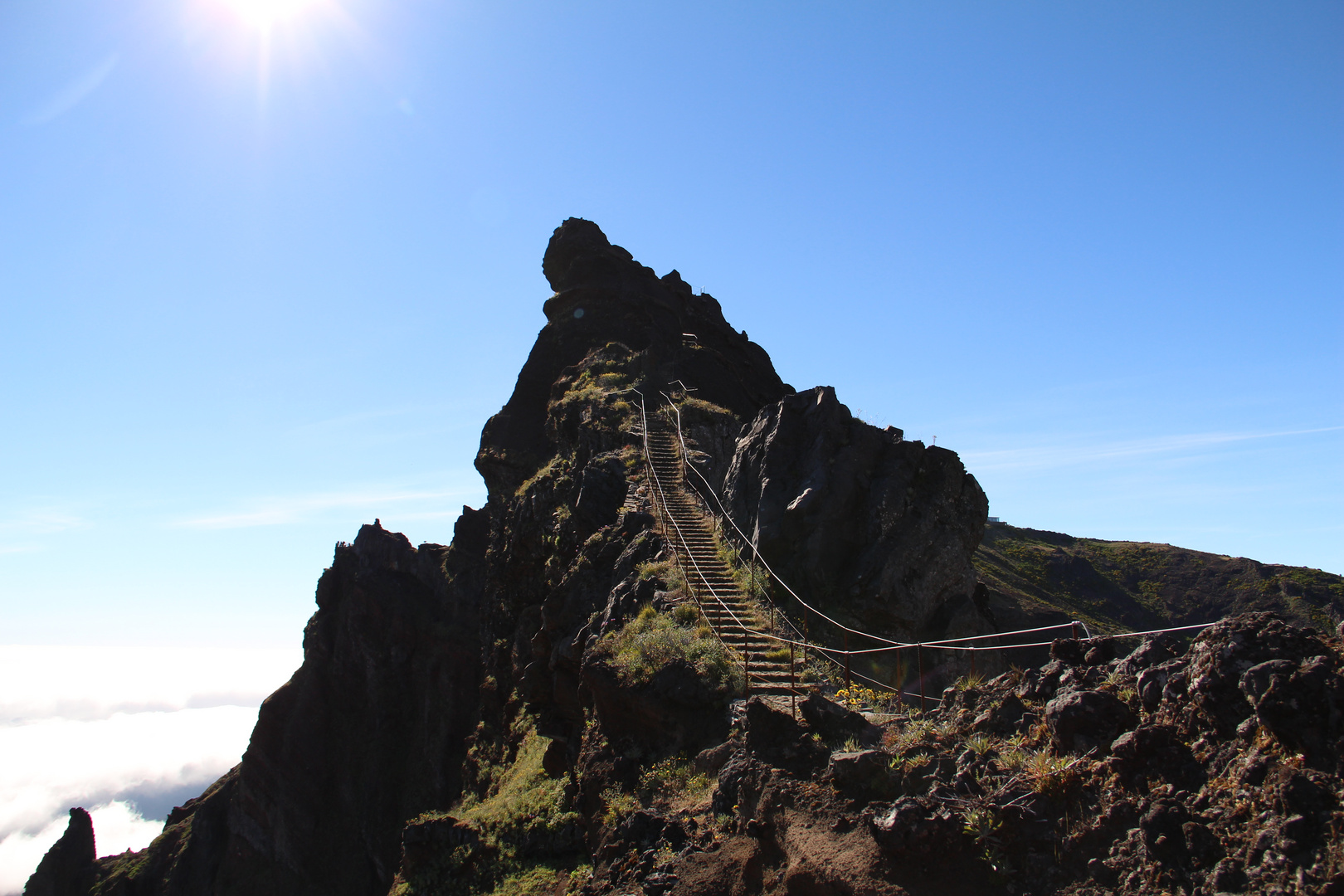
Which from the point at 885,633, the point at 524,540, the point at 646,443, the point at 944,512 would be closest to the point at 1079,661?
the point at 885,633

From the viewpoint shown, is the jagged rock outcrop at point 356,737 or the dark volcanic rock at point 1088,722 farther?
the jagged rock outcrop at point 356,737

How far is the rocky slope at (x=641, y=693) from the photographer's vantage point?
7.23m

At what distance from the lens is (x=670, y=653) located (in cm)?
1447

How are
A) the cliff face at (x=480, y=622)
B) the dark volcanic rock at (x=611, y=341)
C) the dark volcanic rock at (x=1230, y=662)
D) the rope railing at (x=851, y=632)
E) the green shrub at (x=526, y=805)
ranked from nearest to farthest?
the dark volcanic rock at (x=1230, y=662) < the rope railing at (x=851, y=632) < the green shrub at (x=526, y=805) < the cliff face at (x=480, y=622) < the dark volcanic rock at (x=611, y=341)

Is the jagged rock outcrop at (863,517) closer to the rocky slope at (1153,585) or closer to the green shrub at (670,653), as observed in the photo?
the green shrub at (670,653)

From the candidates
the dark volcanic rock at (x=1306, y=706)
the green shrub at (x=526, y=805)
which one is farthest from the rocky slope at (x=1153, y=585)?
the dark volcanic rock at (x=1306, y=706)

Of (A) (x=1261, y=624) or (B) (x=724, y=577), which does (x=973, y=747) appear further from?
(B) (x=724, y=577)

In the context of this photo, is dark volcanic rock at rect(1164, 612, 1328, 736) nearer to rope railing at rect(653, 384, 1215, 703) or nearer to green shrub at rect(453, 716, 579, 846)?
rope railing at rect(653, 384, 1215, 703)

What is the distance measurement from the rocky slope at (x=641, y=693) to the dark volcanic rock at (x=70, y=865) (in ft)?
46.2

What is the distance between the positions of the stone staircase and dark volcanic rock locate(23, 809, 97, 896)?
6951 centimetres

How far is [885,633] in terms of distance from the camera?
1834cm

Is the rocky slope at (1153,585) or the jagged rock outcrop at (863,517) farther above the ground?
the jagged rock outcrop at (863,517)

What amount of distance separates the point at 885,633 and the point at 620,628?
20.5 feet

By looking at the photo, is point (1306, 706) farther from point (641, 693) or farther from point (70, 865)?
point (70, 865)
